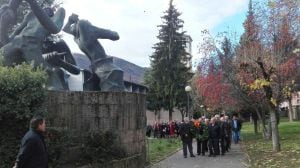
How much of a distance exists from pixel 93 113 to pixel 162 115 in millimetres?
53101

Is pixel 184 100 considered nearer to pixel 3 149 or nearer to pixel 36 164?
pixel 3 149

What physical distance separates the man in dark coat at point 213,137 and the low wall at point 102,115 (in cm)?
588

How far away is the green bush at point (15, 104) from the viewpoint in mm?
13188

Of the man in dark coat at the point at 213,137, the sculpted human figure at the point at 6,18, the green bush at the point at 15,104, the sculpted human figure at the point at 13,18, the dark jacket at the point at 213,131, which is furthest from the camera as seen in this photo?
the dark jacket at the point at 213,131

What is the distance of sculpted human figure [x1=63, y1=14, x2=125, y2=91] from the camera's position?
59.7ft

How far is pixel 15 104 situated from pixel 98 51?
5.81 m

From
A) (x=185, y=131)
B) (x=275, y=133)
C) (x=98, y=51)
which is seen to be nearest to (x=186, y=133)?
(x=185, y=131)

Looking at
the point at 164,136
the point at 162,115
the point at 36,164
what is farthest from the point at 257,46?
the point at 162,115

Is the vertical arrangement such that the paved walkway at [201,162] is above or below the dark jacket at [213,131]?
below

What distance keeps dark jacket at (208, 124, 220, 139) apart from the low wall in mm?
6007

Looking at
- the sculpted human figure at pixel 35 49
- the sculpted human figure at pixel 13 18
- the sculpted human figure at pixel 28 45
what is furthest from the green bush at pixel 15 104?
the sculpted human figure at pixel 13 18

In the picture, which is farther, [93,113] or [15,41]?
[15,41]

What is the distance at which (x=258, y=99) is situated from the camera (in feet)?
105

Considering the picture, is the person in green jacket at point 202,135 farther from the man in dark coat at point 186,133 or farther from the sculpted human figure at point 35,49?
the sculpted human figure at point 35,49
